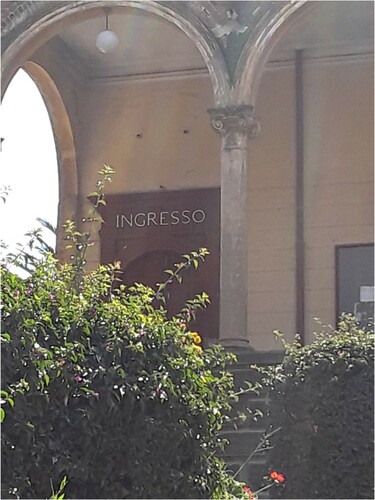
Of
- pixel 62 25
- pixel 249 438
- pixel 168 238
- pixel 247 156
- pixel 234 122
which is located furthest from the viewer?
pixel 168 238

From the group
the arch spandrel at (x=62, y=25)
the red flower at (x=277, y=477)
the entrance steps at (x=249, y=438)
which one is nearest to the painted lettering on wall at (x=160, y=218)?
the arch spandrel at (x=62, y=25)

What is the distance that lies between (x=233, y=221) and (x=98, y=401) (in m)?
5.82

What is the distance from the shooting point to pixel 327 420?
676cm

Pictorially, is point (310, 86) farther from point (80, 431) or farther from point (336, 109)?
point (80, 431)

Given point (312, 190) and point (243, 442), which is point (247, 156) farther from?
point (243, 442)

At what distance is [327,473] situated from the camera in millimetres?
6672

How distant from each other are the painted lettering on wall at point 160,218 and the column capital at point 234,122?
3677mm

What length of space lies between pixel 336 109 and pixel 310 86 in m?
0.49

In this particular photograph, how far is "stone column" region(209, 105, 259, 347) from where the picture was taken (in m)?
11.1

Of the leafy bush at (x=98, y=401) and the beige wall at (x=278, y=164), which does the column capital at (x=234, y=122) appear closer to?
the beige wall at (x=278, y=164)

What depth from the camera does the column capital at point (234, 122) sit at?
11.6 m

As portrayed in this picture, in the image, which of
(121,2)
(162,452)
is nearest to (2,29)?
(121,2)

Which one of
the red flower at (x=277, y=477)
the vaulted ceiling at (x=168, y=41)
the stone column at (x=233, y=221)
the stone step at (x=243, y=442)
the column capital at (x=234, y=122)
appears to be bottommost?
the red flower at (x=277, y=477)

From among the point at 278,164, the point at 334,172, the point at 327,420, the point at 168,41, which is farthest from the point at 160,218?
the point at 327,420
